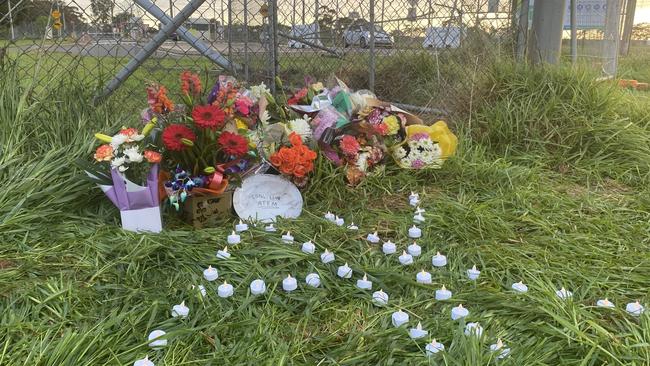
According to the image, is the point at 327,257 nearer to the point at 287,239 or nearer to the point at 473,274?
the point at 287,239

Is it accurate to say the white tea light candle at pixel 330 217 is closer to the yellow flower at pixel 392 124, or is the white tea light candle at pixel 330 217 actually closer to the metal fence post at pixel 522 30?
the yellow flower at pixel 392 124

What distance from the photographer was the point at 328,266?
5.57 feet

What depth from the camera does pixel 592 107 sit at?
312cm

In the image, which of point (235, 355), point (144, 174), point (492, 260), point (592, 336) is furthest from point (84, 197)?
point (592, 336)

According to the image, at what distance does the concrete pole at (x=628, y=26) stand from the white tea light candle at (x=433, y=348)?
8.94m

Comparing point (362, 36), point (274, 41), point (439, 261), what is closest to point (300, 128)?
point (439, 261)

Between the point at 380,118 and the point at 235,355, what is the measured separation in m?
1.63

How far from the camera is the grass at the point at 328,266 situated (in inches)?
50.3

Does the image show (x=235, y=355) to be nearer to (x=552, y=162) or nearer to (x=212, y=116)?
(x=212, y=116)

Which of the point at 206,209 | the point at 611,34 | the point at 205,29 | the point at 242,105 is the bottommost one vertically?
the point at 206,209

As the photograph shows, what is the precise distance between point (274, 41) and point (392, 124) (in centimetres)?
115

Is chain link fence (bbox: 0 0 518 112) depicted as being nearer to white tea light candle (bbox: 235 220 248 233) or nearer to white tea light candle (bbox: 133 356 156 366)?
white tea light candle (bbox: 235 220 248 233)

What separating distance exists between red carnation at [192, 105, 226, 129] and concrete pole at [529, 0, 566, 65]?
7.91ft

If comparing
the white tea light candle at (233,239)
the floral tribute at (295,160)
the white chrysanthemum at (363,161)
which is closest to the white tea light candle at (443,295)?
the white tea light candle at (233,239)
